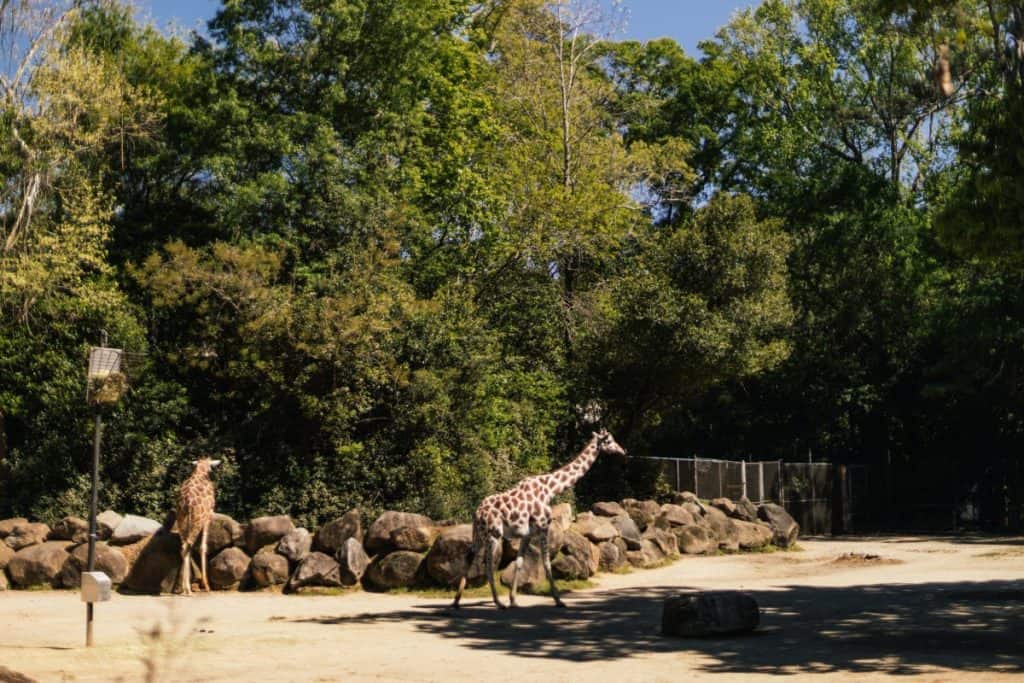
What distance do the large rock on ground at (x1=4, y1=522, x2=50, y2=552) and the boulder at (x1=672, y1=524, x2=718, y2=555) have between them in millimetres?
11963

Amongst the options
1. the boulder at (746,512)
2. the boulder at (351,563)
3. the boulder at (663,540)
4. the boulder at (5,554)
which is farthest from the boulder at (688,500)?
the boulder at (5,554)

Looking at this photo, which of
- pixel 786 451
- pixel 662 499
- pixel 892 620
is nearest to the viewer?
pixel 892 620

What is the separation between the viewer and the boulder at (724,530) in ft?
87.1

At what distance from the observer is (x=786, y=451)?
132 feet

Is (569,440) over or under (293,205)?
under

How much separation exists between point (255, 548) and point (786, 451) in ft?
75.6

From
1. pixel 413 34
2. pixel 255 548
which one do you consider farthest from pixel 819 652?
pixel 413 34

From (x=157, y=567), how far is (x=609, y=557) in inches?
299

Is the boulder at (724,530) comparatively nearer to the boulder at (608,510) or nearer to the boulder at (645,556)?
the boulder at (608,510)

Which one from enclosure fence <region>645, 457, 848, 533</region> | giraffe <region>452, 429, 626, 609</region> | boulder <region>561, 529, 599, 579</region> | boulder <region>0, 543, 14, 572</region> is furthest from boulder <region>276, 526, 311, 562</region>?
enclosure fence <region>645, 457, 848, 533</region>

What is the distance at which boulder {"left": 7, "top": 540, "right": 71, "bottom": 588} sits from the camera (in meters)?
20.9

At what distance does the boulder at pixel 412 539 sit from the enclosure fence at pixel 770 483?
13.1 meters

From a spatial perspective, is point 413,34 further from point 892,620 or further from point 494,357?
point 892,620

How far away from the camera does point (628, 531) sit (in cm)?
2341
